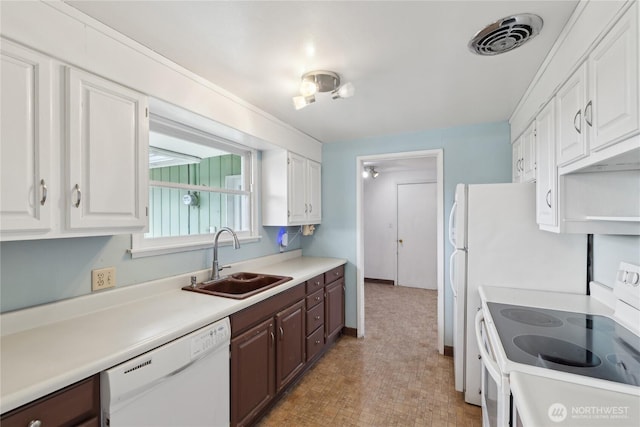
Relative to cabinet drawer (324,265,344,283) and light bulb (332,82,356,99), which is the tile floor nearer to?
cabinet drawer (324,265,344,283)

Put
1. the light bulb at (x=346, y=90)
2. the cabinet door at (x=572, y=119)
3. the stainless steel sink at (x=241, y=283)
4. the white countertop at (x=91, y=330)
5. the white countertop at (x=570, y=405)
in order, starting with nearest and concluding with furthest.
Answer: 1. the white countertop at (x=570, y=405)
2. the white countertop at (x=91, y=330)
3. the cabinet door at (x=572, y=119)
4. the light bulb at (x=346, y=90)
5. the stainless steel sink at (x=241, y=283)

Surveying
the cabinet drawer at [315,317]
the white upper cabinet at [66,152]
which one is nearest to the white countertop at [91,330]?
the white upper cabinet at [66,152]

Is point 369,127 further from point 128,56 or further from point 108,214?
point 108,214

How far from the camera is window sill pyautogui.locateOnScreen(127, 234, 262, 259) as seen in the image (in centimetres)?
178

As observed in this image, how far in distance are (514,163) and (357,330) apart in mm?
2349

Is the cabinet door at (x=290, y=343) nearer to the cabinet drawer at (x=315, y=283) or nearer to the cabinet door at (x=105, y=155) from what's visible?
the cabinet drawer at (x=315, y=283)

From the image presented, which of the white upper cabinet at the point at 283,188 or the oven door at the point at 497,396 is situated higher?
the white upper cabinet at the point at 283,188

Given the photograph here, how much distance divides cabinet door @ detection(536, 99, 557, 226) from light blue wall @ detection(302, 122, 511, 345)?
1.02 meters

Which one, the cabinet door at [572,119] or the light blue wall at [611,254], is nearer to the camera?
the cabinet door at [572,119]

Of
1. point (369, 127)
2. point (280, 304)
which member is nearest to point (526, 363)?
point (280, 304)

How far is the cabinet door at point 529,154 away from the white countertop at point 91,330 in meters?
1.97

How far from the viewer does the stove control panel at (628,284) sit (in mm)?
1342


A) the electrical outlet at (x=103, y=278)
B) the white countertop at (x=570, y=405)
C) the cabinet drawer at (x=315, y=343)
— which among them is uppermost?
the electrical outlet at (x=103, y=278)

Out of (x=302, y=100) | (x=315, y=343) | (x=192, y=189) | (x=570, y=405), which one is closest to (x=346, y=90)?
(x=302, y=100)
